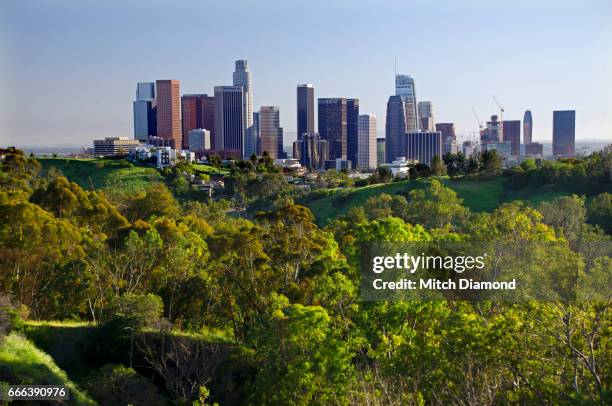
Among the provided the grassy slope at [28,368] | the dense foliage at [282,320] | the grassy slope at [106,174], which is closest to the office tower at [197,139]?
the grassy slope at [106,174]

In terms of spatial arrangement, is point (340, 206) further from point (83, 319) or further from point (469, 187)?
point (83, 319)

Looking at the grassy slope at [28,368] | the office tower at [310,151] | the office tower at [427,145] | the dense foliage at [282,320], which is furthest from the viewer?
the office tower at [427,145]

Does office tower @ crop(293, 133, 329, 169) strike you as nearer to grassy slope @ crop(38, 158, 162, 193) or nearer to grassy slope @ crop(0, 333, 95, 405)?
grassy slope @ crop(38, 158, 162, 193)

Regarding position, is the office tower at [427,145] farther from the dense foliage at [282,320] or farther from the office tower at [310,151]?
the dense foliage at [282,320]

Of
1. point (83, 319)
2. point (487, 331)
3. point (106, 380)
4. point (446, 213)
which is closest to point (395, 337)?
point (487, 331)

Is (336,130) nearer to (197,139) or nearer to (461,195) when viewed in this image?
(197,139)

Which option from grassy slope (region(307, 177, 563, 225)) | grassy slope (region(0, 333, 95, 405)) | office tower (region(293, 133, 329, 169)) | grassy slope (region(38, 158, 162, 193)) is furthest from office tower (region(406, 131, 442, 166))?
grassy slope (region(0, 333, 95, 405))
